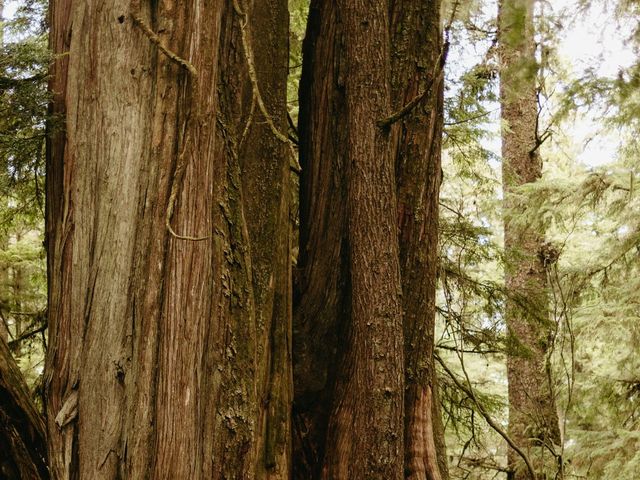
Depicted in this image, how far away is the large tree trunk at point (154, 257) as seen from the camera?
2.80 metres

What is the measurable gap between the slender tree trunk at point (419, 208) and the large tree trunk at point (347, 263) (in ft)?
1.14

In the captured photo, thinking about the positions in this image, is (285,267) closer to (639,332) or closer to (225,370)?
(225,370)

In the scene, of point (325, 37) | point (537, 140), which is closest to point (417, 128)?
point (325, 37)

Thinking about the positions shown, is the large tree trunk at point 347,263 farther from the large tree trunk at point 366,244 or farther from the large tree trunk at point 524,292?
the large tree trunk at point 524,292

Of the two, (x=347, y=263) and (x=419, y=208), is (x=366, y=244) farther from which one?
(x=419, y=208)

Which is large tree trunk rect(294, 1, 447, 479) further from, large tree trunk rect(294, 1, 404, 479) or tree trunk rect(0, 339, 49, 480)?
tree trunk rect(0, 339, 49, 480)

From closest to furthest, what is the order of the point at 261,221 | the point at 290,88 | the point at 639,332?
the point at 261,221
the point at 290,88
the point at 639,332

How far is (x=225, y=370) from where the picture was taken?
323 cm

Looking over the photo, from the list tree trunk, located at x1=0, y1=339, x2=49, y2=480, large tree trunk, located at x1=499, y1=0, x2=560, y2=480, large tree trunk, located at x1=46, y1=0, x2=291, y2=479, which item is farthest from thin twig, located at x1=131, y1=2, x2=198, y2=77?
large tree trunk, located at x1=499, y1=0, x2=560, y2=480

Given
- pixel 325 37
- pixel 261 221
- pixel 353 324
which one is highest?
pixel 325 37

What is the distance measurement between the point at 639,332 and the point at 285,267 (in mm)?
5949

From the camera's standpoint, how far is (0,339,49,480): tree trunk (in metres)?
3.45

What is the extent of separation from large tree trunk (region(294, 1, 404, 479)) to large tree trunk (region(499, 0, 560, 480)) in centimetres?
116

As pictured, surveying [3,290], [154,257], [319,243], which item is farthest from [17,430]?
[3,290]
